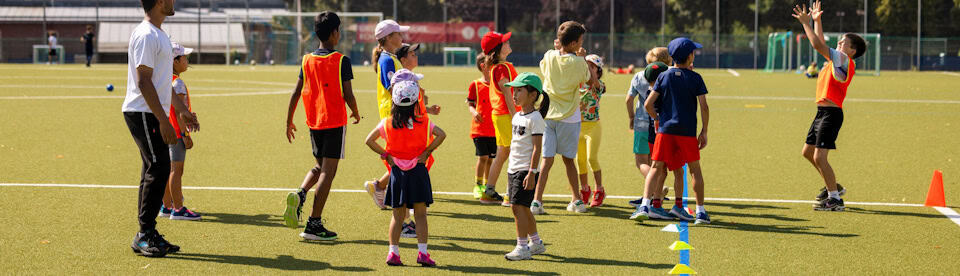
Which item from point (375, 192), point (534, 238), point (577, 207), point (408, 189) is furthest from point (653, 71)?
point (408, 189)

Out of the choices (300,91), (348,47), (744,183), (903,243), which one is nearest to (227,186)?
(300,91)

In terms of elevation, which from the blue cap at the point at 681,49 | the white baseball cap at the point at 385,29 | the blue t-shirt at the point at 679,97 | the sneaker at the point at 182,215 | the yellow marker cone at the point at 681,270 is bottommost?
the yellow marker cone at the point at 681,270

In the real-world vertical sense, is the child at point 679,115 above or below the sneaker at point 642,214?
above

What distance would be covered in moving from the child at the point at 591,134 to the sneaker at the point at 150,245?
3.74m

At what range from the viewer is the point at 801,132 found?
54.5ft

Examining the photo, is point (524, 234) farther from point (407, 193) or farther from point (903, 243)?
point (903, 243)

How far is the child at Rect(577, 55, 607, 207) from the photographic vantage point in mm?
9023

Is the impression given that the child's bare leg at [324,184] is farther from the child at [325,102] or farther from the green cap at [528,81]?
the green cap at [528,81]

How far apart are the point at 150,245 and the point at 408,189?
178 cm

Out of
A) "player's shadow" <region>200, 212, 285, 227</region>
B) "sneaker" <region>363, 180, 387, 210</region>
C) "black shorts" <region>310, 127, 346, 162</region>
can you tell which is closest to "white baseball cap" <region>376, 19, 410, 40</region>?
"black shorts" <region>310, 127, 346, 162</region>

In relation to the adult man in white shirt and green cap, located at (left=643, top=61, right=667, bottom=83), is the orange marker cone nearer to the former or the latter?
green cap, located at (left=643, top=61, right=667, bottom=83)

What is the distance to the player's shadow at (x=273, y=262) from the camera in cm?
654

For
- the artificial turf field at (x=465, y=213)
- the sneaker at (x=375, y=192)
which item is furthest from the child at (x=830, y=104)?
the sneaker at (x=375, y=192)

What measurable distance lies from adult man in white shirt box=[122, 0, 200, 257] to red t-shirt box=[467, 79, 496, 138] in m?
3.29
